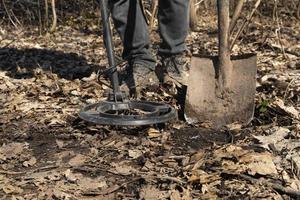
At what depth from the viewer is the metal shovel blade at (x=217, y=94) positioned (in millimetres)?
3301

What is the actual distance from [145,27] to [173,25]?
0.26 metres

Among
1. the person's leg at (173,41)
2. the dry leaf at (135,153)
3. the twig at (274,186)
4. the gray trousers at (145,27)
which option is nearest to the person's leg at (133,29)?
the gray trousers at (145,27)

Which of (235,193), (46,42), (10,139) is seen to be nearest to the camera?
(235,193)

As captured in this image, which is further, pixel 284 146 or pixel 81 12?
pixel 81 12

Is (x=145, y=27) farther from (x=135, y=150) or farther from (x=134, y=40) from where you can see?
(x=135, y=150)

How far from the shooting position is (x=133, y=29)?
4020 millimetres

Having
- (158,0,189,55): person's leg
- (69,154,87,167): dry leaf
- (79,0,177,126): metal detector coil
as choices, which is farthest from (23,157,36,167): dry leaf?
(158,0,189,55): person's leg

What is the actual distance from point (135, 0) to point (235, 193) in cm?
199

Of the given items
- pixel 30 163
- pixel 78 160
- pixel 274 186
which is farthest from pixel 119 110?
pixel 274 186

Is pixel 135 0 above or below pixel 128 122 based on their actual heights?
above

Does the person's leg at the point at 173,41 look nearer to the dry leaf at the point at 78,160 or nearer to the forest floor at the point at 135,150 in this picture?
the forest floor at the point at 135,150

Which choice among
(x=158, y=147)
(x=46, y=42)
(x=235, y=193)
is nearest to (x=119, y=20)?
(x=158, y=147)

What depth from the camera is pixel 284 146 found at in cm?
284

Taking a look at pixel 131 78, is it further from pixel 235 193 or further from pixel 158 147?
pixel 235 193
